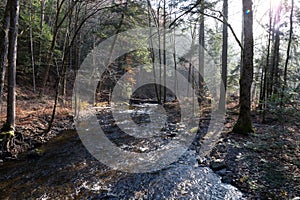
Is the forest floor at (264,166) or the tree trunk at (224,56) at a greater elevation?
the tree trunk at (224,56)

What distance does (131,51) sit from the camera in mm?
21312

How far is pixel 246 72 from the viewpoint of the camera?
7.58 meters

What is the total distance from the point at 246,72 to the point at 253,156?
11.0 feet

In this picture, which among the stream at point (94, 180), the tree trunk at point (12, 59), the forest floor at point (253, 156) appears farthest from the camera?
the tree trunk at point (12, 59)

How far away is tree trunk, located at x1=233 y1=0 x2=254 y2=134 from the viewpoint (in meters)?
7.41

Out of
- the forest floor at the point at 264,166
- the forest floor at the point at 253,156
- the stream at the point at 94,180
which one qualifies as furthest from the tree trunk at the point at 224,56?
the stream at the point at 94,180

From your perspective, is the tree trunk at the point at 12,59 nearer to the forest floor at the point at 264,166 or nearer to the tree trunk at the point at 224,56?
the forest floor at the point at 264,166

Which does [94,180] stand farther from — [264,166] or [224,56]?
[224,56]

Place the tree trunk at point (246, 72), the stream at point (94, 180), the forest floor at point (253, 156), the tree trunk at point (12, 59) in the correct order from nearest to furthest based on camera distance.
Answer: the forest floor at point (253, 156)
the stream at point (94, 180)
the tree trunk at point (12, 59)
the tree trunk at point (246, 72)

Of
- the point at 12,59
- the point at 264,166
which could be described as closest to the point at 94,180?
the point at 264,166

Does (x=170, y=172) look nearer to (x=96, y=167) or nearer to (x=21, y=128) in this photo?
(x=96, y=167)

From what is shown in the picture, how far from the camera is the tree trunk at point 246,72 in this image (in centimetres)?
741

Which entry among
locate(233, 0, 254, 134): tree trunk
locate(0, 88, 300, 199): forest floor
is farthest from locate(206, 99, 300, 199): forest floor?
locate(233, 0, 254, 134): tree trunk

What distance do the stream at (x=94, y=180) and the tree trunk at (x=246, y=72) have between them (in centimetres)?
239
